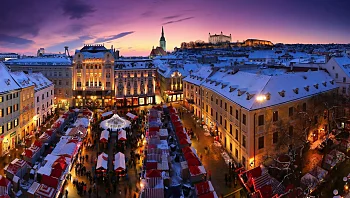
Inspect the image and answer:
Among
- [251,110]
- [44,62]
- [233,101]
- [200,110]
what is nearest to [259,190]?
[251,110]

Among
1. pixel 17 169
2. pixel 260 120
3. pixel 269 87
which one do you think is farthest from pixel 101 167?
pixel 269 87

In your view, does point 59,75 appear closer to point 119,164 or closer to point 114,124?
point 114,124

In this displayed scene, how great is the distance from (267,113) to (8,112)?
34.6 m

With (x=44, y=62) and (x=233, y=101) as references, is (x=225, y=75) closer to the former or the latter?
(x=233, y=101)

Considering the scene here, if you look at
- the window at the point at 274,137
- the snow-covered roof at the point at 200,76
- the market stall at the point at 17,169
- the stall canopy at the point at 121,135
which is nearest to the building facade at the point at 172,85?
the snow-covered roof at the point at 200,76

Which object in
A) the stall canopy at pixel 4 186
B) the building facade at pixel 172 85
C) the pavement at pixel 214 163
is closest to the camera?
the stall canopy at pixel 4 186

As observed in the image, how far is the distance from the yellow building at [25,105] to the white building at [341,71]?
1935 inches

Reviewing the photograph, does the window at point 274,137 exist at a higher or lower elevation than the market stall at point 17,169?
higher

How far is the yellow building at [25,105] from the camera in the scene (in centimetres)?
4741

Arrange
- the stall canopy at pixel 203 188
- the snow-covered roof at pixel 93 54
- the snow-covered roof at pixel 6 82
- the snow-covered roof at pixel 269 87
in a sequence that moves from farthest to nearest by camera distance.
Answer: the snow-covered roof at pixel 93 54
the snow-covered roof at pixel 6 82
the snow-covered roof at pixel 269 87
the stall canopy at pixel 203 188

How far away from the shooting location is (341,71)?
48031 mm

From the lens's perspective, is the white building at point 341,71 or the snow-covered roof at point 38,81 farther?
the snow-covered roof at point 38,81

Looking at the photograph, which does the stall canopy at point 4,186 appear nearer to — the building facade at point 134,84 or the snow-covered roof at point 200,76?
the snow-covered roof at point 200,76

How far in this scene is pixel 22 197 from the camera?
2875 centimetres
